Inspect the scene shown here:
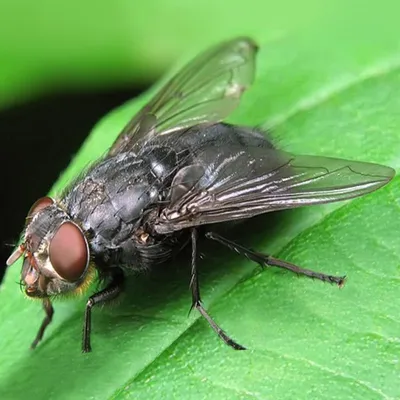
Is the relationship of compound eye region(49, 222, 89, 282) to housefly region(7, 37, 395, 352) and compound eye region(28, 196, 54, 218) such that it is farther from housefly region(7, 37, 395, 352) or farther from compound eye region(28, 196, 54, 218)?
compound eye region(28, 196, 54, 218)

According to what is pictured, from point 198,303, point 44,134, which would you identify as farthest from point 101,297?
point 44,134

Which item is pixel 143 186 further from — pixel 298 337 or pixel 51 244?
pixel 298 337

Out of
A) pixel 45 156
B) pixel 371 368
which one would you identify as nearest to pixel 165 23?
pixel 45 156

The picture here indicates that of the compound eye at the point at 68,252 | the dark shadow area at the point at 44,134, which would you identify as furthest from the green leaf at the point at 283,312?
the dark shadow area at the point at 44,134

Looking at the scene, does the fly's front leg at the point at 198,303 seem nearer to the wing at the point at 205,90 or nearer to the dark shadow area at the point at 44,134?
the wing at the point at 205,90

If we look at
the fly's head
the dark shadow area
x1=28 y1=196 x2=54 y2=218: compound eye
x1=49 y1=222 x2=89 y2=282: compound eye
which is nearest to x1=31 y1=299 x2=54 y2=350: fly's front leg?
the fly's head

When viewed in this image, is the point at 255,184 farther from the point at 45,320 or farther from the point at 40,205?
the point at 45,320
